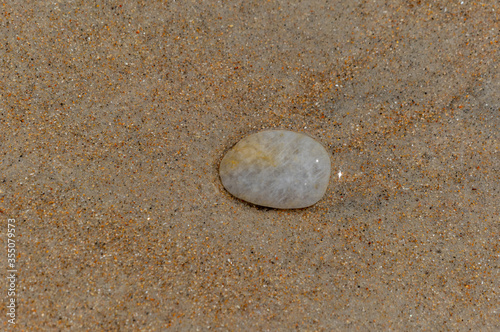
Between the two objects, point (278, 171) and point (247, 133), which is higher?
point (247, 133)

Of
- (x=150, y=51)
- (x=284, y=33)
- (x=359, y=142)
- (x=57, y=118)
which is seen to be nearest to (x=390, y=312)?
(x=359, y=142)

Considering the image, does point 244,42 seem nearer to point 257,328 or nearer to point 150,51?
point 150,51

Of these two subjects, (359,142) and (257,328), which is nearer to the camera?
(257,328)

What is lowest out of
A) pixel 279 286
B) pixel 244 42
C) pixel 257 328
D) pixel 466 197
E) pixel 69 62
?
pixel 257 328

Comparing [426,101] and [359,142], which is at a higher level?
[426,101]
